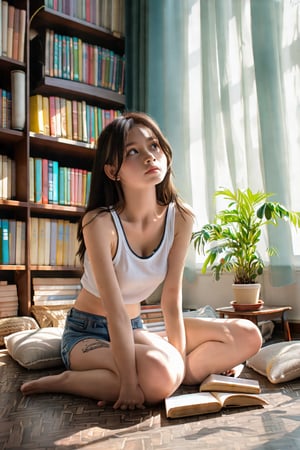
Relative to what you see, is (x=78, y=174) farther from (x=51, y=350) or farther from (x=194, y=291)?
(x=51, y=350)

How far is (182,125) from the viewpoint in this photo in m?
3.02

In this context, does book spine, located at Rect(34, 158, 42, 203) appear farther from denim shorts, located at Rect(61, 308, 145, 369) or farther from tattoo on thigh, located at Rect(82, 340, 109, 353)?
tattoo on thigh, located at Rect(82, 340, 109, 353)

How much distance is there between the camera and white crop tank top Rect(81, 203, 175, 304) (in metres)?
1.49

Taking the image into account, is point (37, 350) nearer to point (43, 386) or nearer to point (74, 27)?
point (43, 386)

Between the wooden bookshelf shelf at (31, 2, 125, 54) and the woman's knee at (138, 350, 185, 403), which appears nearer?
the woman's knee at (138, 350, 185, 403)

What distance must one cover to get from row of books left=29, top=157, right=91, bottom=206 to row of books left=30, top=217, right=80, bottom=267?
128 mm

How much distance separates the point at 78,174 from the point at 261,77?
1205 millimetres

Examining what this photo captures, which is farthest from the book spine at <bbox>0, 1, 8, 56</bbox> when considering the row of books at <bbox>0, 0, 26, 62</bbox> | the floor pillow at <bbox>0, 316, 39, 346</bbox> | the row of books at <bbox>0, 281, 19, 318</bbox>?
the floor pillow at <bbox>0, 316, 39, 346</bbox>

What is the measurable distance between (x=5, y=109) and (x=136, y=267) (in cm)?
168

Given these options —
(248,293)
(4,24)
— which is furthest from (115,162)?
(4,24)

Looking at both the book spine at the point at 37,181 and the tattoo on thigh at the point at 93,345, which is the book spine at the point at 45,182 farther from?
the tattoo on thigh at the point at 93,345

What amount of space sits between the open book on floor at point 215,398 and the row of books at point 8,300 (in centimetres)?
154

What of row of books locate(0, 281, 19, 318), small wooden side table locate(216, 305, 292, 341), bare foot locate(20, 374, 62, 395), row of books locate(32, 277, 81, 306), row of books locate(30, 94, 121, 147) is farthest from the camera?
row of books locate(30, 94, 121, 147)

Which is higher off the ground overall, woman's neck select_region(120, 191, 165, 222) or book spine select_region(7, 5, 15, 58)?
book spine select_region(7, 5, 15, 58)
